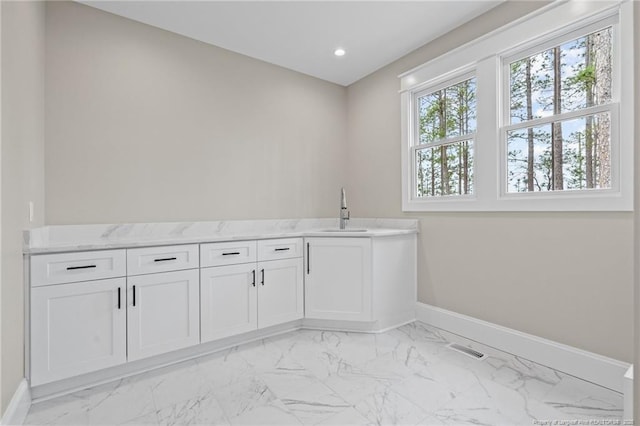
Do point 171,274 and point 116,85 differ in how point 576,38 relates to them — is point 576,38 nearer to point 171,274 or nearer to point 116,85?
point 171,274

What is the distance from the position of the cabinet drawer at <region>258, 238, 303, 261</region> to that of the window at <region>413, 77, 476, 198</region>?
53.1 inches

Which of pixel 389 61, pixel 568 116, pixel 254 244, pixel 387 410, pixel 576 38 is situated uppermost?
pixel 389 61

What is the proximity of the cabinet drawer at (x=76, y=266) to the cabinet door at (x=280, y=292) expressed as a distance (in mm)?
1050

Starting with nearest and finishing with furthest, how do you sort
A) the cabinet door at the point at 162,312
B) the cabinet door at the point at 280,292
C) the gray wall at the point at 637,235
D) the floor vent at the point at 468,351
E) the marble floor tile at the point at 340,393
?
the gray wall at the point at 637,235 → the marble floor tile at the point at 340,393 → the cabinet door at the point at 162,312 → the floor vent at the point at 468,351 → the cabinet door at the point at 280,292

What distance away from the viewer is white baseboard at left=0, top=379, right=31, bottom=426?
147cm

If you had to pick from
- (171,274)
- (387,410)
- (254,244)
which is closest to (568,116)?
(387,410)

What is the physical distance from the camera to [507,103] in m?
2.54

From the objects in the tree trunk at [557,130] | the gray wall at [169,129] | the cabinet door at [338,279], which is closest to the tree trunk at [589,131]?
the tree trunk at [557,130]

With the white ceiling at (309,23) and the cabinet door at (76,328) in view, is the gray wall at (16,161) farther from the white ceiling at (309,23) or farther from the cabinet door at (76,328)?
the white ceiling at (309,23)

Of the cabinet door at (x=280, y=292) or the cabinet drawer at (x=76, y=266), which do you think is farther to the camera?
the cabinet door at (x=280, y=292)

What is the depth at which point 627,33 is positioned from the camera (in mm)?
1846

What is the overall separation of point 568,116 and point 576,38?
1.69 feet

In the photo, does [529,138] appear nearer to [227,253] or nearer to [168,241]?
[227,253]

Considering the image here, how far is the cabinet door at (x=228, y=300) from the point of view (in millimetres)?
2439
